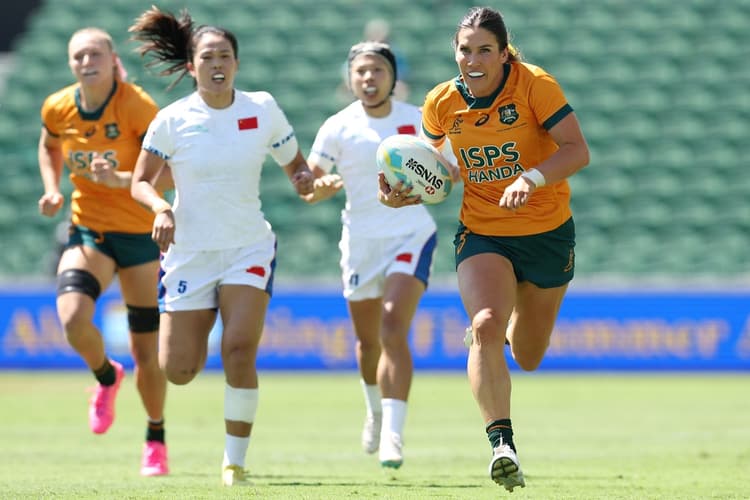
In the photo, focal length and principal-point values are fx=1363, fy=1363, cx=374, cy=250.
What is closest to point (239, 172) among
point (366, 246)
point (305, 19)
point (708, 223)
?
point (366, 246)

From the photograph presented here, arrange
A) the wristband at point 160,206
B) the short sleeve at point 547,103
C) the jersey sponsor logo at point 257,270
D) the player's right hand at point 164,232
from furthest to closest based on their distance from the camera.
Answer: the jersey sponsor logo at point 257,270 → the wristband at point 160,206 → the player's right hand at point 164,232 → the short sleeve at point 547,103

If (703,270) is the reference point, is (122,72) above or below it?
below

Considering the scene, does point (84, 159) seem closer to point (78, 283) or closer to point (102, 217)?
point (102, 217)

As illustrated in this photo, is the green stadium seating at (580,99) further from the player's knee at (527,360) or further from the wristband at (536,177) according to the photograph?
the wristband at (536,177)

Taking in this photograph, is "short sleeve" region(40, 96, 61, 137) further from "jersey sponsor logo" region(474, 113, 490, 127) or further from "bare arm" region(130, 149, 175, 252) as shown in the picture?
→ "jersey sponsor logo" region(474, 113, 490, 127)

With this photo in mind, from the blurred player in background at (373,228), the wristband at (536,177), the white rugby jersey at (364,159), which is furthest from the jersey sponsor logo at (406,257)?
the wristband at (536,177)

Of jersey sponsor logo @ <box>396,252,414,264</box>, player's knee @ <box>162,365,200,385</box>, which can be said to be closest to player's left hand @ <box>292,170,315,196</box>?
player's knee @ <box>162,365,200,385</box>

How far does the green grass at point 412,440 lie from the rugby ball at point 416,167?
5.19 feet

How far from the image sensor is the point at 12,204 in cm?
2086

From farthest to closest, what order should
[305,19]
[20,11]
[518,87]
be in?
[20,11]
[305,19]
[518,87]

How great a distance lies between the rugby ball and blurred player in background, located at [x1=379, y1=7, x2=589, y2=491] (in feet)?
0.29

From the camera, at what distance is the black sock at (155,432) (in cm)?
883

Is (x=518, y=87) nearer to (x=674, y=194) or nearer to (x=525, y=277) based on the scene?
(x=525, y=277)

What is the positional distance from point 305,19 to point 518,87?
1629 cm
